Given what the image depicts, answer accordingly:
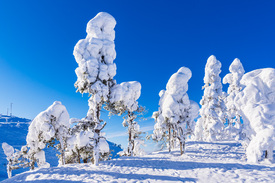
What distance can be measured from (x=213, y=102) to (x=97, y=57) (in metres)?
22.9

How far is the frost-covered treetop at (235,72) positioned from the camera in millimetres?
30641

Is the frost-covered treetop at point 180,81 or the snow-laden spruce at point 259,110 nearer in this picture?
the snow-laden spruce at point 259,110

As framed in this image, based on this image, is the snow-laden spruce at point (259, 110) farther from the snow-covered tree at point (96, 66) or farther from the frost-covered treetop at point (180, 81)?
the snow-covered tree at point (96, 66)

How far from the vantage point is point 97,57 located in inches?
585

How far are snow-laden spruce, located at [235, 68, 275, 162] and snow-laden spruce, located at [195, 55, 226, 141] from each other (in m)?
17.7

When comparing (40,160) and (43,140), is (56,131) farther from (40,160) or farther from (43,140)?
(40,160)

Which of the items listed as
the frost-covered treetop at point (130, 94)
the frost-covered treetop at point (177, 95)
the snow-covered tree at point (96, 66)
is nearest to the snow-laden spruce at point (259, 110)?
the frost-covered treetop at point (177, 95)

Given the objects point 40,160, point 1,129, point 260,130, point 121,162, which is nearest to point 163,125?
point 121,162

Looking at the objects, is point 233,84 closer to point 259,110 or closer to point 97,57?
point 259,110

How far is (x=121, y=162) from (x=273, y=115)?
11.1 metres

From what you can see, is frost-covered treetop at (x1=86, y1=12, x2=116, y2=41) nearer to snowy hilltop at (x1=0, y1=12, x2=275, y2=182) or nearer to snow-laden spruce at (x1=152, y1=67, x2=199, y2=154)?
snowy hilltop at (x1=0, y1=12, x2=275, y2=182)

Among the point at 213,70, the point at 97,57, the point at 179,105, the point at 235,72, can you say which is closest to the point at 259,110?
the point at 179,105

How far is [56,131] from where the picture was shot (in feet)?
61.1

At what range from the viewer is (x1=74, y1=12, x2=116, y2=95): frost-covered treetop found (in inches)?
553
